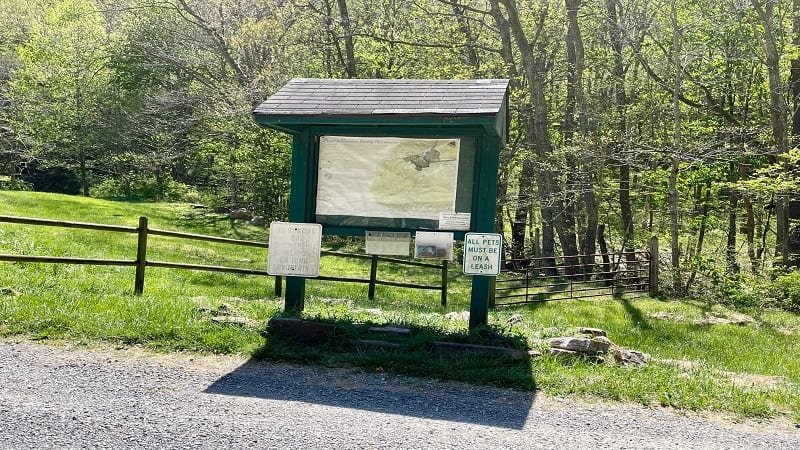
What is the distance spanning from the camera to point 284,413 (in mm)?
4637

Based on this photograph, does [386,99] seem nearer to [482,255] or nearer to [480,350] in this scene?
[482,255]

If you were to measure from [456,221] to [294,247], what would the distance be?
169 centimetres

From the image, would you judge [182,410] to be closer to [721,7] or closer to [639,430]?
[639,430]

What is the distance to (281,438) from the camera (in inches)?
163

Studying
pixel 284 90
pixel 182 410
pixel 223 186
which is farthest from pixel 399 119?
pixel 223 186

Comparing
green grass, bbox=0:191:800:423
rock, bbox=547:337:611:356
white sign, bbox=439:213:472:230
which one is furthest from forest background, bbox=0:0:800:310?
white sign, bbox=439:213:472:230

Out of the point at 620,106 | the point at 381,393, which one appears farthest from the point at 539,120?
the point at 381,393

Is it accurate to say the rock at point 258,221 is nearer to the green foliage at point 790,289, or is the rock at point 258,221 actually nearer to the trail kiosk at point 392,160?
the green foliage at point 790,289

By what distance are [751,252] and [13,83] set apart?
31.7 meters

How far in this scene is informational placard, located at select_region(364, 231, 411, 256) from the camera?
6.80 m

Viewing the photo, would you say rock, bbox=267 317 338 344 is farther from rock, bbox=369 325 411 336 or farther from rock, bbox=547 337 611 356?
rock, bbox=547 337 611 356

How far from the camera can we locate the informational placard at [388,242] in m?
6.80

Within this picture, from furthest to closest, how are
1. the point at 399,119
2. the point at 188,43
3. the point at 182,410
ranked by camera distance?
the point at 188,43
the point at 399,119
the point at 182,410

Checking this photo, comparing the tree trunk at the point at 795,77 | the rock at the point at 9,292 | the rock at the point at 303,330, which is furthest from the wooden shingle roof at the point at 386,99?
the tree trunk at the point at 795,77
